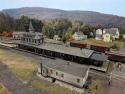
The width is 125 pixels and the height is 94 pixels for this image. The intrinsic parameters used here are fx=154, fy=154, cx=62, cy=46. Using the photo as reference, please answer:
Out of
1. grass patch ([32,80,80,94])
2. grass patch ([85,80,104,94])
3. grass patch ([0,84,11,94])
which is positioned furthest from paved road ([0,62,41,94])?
grass patch ([85,80,104,94])

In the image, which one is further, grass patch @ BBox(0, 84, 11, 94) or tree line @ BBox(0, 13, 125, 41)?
tree line @ BBox(0, 13, 125, 41)

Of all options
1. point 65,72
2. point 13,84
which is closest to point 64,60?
point 65,72

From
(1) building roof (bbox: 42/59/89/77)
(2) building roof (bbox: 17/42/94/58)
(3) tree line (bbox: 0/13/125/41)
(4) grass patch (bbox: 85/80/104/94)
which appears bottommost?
(4) grass patch (bbox: 85/80/104/94)

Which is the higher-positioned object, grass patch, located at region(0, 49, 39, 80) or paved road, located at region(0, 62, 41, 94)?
grass patch, located at region(0, 49, 39, 80)

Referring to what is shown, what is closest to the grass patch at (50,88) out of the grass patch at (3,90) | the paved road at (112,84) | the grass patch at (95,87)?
the grass patch at (95,87)

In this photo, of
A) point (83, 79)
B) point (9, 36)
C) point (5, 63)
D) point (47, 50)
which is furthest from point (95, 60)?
point (9, 36)

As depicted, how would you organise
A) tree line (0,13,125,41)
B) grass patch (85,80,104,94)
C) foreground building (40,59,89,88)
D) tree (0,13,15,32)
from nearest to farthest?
grass patch (85,80,104,94) < foreground building (40,59,89,88) < tree (0,13,15,32) < tree line (0,13,125,41)

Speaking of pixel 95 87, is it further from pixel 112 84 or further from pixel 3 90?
pixel 3 90

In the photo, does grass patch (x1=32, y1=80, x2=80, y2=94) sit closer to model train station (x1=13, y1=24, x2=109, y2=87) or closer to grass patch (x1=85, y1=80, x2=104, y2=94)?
model train station (x1=13, y1=24, x2=109, y2=87)
